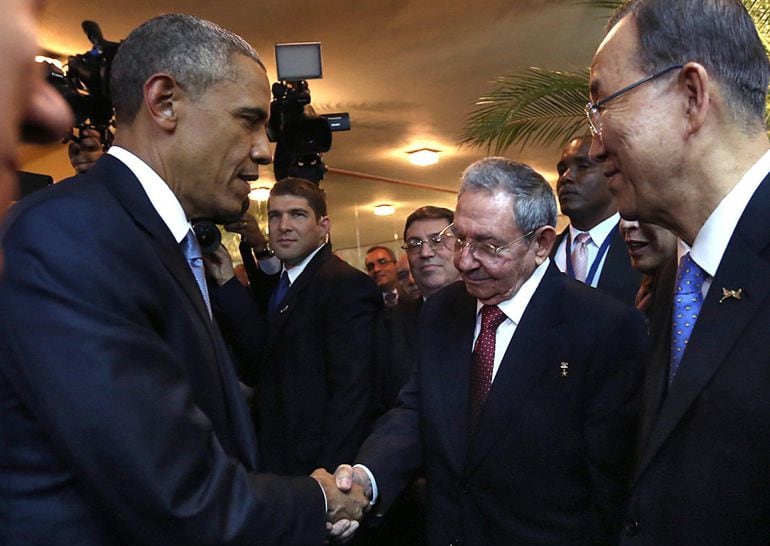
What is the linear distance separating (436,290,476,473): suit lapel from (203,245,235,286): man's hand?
119 centimetres

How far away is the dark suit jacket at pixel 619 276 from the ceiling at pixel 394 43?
→ 2772 mm

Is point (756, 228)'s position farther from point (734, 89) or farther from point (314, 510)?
point (314, 510)

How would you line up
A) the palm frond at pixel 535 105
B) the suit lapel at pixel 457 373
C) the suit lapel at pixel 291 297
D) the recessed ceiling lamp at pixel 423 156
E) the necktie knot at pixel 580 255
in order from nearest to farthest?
the suit lapel at pixel 457 373, the suit lapel at pixel 291 297, the necktie knot at pixel 580 255, the palm frond at pixel 535 105, the recessed ceiling lamp at pixel 423 156

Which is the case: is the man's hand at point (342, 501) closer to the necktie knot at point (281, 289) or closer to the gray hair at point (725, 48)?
the gray hair at point (725, 48)

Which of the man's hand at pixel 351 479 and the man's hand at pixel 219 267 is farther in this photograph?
the man's hand at pixel 219 267

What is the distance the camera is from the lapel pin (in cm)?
132

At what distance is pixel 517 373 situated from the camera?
84.2 inches

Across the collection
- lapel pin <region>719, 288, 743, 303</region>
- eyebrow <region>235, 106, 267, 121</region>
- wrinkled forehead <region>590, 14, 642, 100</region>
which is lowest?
lapel pin <region>719, 288, 743, 303</region>

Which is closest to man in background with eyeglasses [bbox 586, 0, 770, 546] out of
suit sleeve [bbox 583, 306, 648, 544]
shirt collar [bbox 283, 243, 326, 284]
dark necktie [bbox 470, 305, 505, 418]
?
suit sleeve [bbox 583, 306, 648, 544]

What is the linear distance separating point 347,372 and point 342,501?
1236mm

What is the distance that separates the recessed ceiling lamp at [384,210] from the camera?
37.2 feet

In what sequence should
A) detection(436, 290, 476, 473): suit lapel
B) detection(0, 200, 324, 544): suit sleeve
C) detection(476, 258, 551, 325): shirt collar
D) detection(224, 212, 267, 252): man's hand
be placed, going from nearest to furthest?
detection(0, 200, 324, 544): suit sleeve
detection(436, 290, 476, 473): suit lapel
detection(476, 258, 551, 325): shirt collar
detection(224, 212, 267, 252): man's hand

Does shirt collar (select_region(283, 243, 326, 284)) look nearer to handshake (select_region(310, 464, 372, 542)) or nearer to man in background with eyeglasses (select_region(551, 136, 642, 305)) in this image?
man in background with eyeglasses (select_region(551, 136, 642, 305))

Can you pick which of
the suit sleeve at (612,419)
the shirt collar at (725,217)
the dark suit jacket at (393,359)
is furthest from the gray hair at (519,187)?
the dark suit jacket at (393,359)
